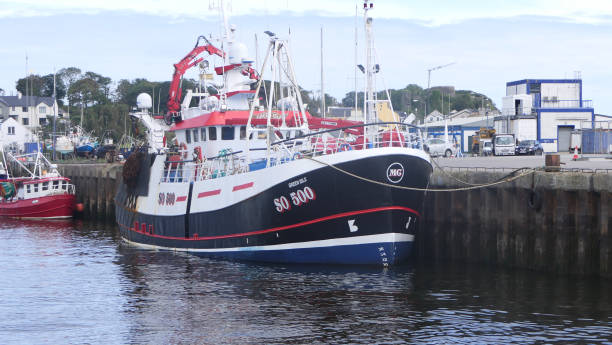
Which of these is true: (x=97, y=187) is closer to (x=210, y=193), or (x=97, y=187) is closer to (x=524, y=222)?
(x=210, y=193)

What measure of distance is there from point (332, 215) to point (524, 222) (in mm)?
6266

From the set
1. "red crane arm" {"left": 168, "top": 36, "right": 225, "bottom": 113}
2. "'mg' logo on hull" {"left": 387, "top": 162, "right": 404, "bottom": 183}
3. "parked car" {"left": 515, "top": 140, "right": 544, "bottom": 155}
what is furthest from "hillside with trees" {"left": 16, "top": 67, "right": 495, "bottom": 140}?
"'mg' logo on hull" {"left": 387, "top": 162, "right": 404, "bottom": 183}

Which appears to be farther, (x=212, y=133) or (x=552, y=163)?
(x=212, y=133)

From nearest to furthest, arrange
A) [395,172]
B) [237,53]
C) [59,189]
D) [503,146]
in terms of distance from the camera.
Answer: [395,172], [237,53], [503,146], [59,189]

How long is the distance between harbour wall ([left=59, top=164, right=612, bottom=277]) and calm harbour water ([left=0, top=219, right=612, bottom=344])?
613 mm

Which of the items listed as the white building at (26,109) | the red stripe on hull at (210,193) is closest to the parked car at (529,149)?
the red stripe on hull at (210,193)

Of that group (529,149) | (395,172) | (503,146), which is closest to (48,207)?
(503,146)

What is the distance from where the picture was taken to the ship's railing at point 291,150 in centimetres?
2648

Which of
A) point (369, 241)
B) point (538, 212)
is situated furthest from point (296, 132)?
point (538, 212)

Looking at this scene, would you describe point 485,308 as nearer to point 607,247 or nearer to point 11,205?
point 607,247

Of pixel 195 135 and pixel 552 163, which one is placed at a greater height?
pixel 195 135

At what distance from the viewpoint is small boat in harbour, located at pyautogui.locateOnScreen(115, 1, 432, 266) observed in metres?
25.8

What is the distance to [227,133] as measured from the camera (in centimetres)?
3278

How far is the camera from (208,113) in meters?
33.1
